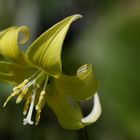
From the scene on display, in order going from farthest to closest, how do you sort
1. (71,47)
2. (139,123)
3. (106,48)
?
1. (71,47)
2. (106,48)
3. (139,123)

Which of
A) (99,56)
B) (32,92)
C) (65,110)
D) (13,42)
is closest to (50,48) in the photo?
(13,42)

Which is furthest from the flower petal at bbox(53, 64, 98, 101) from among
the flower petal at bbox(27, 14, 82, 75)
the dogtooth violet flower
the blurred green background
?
the blurred green background

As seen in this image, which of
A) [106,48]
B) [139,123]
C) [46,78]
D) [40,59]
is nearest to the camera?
[40,59]

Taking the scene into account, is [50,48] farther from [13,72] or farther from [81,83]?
[13,72]

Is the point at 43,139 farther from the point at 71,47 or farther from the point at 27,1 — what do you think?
the point at 27,1

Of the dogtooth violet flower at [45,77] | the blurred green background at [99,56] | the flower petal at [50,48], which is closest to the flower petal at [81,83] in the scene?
the dogtooth violet flower at [45,77]

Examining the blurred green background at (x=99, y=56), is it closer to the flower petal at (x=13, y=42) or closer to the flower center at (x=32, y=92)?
the flower center at (x=32, y=92)

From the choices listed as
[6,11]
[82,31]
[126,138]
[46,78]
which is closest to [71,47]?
[82,31]
